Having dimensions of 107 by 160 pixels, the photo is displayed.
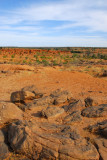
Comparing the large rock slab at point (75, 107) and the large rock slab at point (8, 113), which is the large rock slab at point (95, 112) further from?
the large rock slab at point (8, 113)

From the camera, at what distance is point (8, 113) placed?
5.52m

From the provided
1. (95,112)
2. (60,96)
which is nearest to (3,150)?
(95,112)

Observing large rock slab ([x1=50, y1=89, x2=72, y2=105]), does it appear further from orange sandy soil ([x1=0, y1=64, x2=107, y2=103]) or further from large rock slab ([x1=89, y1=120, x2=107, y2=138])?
large rock slab ([x1=89, y1=120, x2=107, y2=138])

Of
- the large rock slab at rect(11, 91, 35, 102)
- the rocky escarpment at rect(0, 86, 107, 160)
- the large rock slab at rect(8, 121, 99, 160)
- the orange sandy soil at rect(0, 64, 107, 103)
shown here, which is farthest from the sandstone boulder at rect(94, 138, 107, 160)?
the orange sandy soil at rect(0, 64, 107, 103)

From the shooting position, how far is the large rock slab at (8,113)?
17.7 feet

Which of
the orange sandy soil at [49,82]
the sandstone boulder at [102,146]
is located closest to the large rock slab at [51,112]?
the sandstone boulder at [102,146]

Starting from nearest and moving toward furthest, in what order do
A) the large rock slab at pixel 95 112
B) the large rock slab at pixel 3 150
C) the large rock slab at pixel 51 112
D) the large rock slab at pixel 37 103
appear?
the large rock slab at pixel 3 150
the large rock slab at pixel 51 112
the large rock slab at pixel 95 112
the large rock slab at pixel 37 103

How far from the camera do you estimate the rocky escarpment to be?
4043 millimetres

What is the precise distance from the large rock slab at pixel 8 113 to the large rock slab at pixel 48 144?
0.83 m

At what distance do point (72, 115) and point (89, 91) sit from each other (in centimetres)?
469

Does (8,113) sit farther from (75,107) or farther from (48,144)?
(75,107)

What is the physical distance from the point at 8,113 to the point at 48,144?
6.67 ft

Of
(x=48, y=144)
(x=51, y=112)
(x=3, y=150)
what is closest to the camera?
(x=48, y=144)

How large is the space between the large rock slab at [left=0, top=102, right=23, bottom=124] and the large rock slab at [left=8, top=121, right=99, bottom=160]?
32.7 inches
